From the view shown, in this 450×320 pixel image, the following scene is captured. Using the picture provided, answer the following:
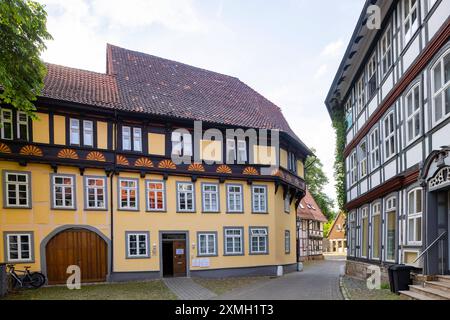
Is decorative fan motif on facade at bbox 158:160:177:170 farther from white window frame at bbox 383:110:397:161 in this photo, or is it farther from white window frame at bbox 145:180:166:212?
white window frame at bbox 383:110:397:161

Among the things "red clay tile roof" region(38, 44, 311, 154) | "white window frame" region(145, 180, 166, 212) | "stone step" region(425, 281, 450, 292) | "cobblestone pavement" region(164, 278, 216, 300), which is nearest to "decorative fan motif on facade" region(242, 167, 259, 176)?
"red clay tile roof" region(38, 44, 311, 154)

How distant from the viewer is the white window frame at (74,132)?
20328 millimetres

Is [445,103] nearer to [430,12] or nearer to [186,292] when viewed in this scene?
[430,12]

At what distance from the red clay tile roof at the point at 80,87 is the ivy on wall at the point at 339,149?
38.1ft

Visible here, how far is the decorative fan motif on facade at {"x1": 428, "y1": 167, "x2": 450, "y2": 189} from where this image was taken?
10.3 m

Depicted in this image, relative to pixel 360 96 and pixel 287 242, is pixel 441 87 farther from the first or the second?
pixel 287 242

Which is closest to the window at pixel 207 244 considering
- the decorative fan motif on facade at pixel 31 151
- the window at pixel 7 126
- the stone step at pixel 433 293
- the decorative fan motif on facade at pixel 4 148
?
the decorative fan motif on facade at pixel 31 151

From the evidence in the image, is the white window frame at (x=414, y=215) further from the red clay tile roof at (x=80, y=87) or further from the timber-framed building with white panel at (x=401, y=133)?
the red clay tile roof at (x=80, y=87)

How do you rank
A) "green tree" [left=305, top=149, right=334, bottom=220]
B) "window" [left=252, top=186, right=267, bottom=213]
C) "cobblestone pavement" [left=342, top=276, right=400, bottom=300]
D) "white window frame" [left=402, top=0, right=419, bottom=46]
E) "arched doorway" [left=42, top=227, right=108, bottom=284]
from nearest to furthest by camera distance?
"cobblestone pavement" [left=342, top=276, right=400, bottom=300] → "white window frame" [left=402, top=0, right=419, bottom=46] → "arched doorway" [left=42, top=227, right=108, bottom=284] → "window" [left=252, top=186, right=267, bottom=213] → "green tree" [left=305, top=149, right=334, bottom=220]

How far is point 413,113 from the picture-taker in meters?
12.6

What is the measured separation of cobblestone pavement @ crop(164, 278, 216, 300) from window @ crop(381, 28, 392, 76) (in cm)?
983

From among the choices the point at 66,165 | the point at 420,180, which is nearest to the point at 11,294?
the point at 66,165

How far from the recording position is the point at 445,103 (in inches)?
416

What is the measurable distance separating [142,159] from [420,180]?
13.6m
